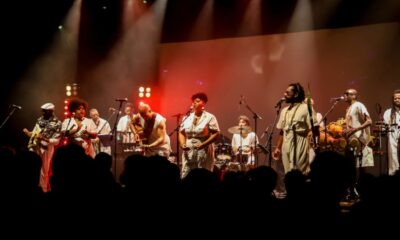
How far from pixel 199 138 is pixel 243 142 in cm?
456

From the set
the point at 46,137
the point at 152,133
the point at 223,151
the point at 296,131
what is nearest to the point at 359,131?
the point at 296,131

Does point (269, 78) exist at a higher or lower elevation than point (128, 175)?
higher

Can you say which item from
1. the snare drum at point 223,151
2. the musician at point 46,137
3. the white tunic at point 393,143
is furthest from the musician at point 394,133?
the musician at point 46,137

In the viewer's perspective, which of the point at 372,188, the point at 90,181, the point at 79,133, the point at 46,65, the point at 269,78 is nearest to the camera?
the point at 372,188

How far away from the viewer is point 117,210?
415cm

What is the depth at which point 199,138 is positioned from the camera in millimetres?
11328

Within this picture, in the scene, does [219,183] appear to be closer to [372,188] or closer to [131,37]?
[372,188]

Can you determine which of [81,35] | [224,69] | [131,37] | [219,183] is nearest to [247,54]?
[224,69]

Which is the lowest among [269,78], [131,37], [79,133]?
[79,133]

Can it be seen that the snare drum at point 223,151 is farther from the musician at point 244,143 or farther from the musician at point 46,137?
the musician at point 46,137

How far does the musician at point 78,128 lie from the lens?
12.8 m

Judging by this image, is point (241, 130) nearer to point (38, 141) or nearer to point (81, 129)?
point (81, 129)

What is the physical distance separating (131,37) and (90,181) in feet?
47.6

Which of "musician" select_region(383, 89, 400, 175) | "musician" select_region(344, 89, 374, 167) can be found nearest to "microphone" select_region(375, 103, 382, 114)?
"musician" select_region(383, 89, 400, 175)
